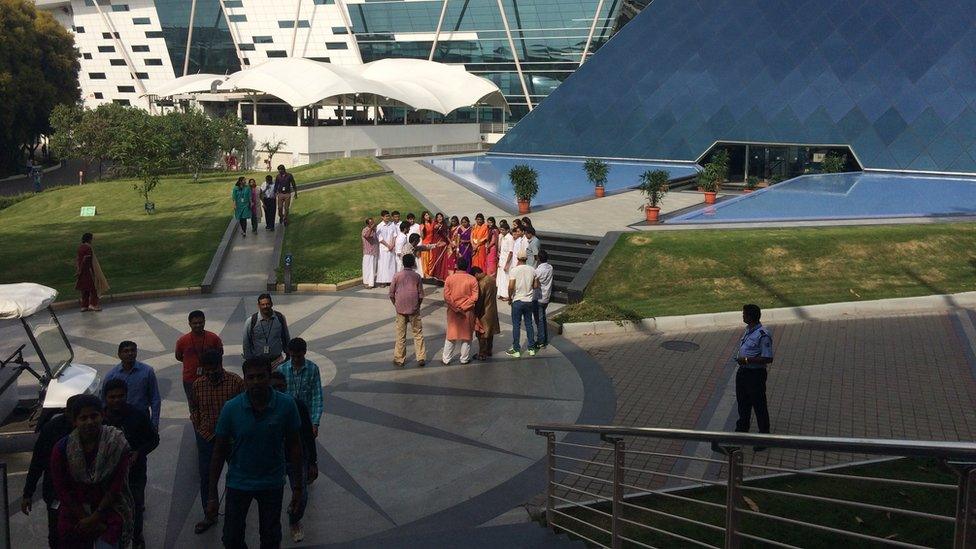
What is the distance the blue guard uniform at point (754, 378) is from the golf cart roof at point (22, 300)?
274 inches

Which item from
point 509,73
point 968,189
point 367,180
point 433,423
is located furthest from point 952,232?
point 509,73

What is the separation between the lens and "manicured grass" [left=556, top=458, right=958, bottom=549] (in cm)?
573

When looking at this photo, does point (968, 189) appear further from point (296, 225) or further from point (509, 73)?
point (509, 73)

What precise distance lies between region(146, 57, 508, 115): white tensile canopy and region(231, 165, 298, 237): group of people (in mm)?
21291

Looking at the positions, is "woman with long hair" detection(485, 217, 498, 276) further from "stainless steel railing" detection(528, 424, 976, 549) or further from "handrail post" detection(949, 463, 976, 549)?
"handrail post" detection(949, 463, 976, 549)

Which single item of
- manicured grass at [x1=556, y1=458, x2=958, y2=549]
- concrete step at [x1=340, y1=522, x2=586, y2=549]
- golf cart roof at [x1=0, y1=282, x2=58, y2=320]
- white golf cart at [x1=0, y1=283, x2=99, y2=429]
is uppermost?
golf cart roof at [x1=0, y1=282, x2=58, y2=320]

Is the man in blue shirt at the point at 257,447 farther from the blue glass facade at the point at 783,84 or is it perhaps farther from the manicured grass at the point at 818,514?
the blue glass facade at the point at 783,84

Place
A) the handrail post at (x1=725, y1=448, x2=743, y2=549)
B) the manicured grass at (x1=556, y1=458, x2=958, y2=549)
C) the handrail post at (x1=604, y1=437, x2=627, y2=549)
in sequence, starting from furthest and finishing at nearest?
the manicured grass at (x1=556, y1=458, x2=958, y2=549) → the handrail post at (x1=604, y1=437, x2=627, y2=549) → the handrail post at (x1=725, y1=448, x2=743, y2=549)

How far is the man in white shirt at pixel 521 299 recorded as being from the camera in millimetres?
11336

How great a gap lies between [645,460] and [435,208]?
564 inches

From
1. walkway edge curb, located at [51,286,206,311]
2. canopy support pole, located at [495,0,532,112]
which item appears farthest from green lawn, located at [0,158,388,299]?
canopy support pole, located at [495,0,532,112]

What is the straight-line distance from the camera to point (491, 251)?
1496 centimetres

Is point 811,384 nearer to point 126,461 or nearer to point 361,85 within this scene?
point 126,461

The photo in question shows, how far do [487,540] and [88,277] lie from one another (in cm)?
1042
